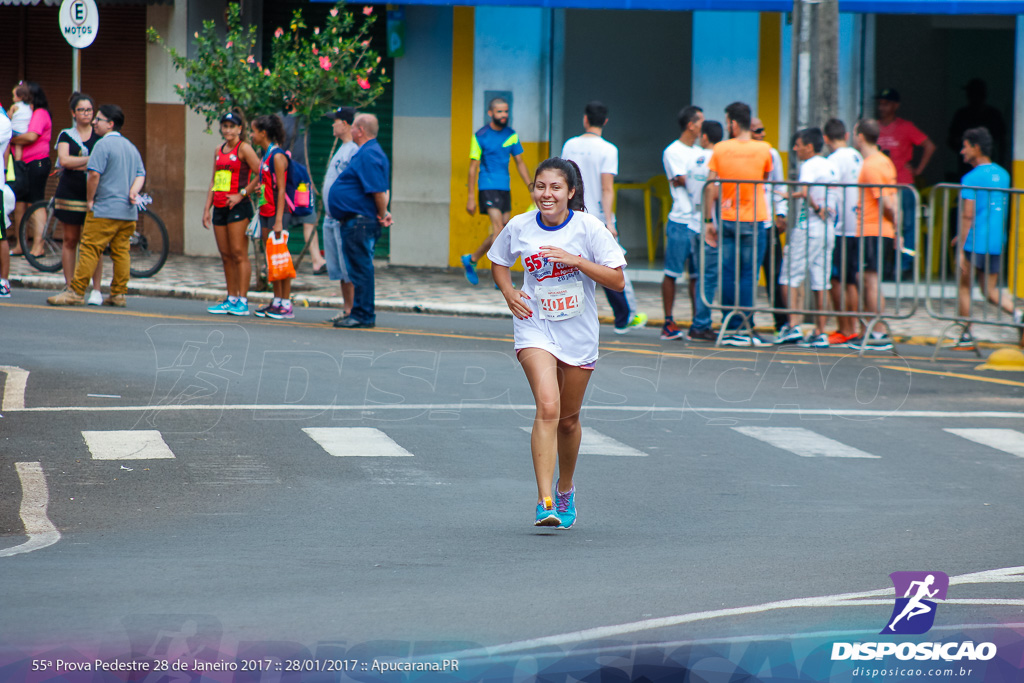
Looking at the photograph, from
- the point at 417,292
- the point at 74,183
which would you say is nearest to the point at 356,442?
the point at 74,183

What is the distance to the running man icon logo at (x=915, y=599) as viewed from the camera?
523cm

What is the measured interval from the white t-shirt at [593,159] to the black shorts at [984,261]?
3.15 metres

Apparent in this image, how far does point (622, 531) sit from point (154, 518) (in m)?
2.09

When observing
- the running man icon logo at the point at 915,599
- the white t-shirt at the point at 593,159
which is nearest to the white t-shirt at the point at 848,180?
the white t-shirt at the point at 593,159

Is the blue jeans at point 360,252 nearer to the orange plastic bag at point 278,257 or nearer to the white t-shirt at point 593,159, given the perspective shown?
the orange plastic bag at point 278,257

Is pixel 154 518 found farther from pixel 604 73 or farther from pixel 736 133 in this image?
pixel 604 73

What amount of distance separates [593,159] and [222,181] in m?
3.60

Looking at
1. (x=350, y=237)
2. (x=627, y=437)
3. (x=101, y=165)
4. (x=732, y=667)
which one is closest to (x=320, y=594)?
(x=732, y=667)

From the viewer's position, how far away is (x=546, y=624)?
16.9 feet

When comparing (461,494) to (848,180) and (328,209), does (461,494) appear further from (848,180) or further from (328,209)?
(848,180)

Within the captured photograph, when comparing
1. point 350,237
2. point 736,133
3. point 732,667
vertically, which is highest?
point 736,133

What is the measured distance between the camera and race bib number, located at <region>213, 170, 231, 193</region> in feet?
47.5

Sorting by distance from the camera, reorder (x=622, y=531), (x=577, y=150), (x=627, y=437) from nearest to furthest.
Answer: (x=622, y=531)
(x=627, y=437)
(x=577, y=150)

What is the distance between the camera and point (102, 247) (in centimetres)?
1461
